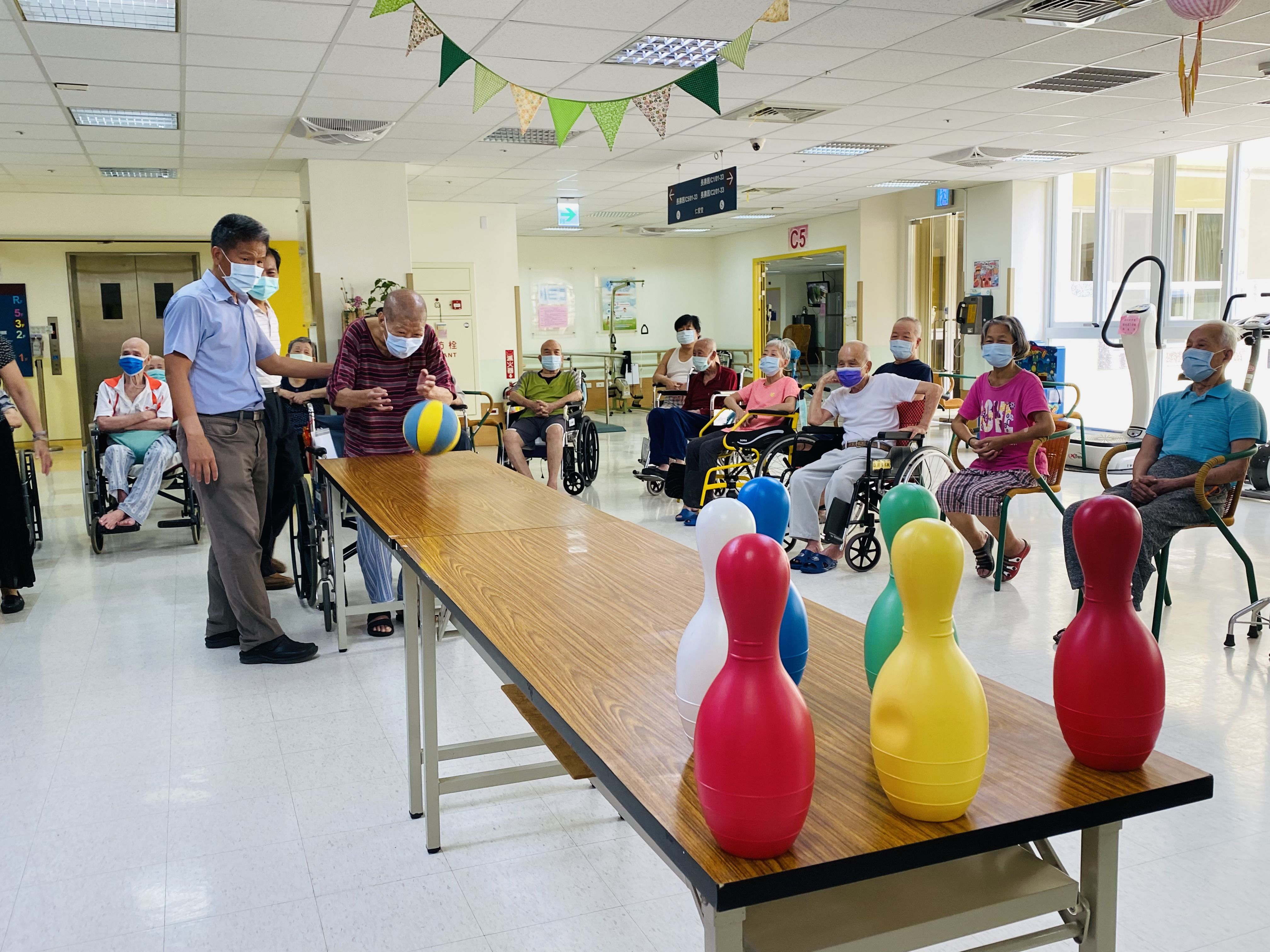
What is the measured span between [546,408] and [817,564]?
2.82 metres

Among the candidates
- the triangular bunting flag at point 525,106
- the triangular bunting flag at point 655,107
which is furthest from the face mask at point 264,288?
the triangular bunting flag at point 655,107

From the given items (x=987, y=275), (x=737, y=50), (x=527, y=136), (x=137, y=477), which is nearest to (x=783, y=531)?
(x=737, y=50)

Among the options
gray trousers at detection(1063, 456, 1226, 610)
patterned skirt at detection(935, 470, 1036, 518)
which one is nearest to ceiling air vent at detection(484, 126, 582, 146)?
patterned skirt at detection(935, 470, 1036, 518)

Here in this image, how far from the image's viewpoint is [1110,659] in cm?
104

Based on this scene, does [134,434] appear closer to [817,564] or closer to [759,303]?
[817,564]

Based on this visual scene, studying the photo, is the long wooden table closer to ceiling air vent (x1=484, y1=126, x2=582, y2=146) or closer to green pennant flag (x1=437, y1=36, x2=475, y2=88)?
green pennant flag (x1=437, y1=36, x2=475, y2=88)

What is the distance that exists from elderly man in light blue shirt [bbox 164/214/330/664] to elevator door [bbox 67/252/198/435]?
29.6 ft

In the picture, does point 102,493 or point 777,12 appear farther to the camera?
point 102,493

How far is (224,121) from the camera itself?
7.22 meters

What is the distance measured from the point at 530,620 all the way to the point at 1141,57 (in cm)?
632

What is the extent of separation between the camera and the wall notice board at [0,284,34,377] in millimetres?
11305

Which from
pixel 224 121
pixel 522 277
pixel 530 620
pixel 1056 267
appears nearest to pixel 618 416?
pixel 522 277

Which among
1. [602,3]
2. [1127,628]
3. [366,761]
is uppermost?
[602,3]

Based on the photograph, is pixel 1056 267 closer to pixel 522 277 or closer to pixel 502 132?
pixel 502 132
